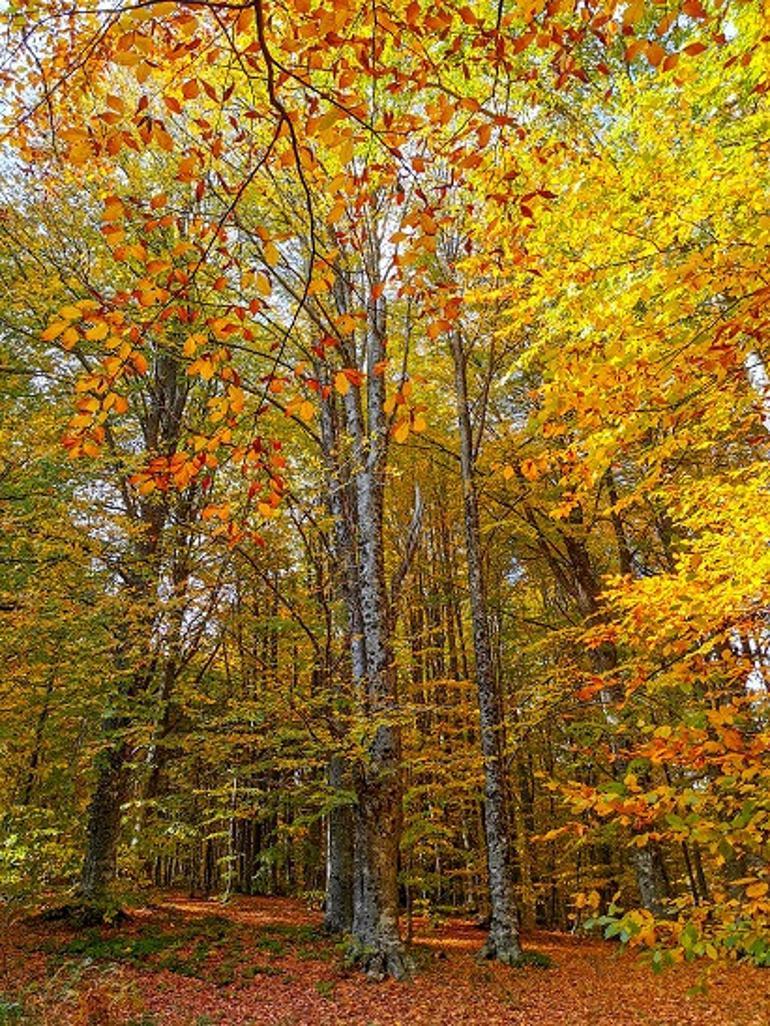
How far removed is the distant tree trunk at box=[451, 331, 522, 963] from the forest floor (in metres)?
0.51

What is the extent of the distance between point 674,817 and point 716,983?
908 cm

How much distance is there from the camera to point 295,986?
8188 millimetres

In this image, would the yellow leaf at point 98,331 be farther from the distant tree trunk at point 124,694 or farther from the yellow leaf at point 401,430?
the distant tree trunk at point 124,694

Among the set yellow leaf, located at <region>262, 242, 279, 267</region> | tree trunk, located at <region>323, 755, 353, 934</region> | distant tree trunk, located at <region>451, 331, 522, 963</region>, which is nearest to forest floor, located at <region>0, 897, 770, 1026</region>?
tree trunk, located at <region>323, 755, 353, 934</region>

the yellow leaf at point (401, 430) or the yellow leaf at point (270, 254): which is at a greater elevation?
the yellow leaf at point (270, 254)

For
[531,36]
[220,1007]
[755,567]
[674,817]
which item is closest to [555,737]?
[220,1007]

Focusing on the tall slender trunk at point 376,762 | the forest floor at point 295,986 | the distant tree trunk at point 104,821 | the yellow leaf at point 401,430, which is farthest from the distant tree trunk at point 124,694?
the yellow leaf at point 401,430

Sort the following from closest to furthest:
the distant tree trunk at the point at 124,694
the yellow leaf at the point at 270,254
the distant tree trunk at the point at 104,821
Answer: the yellow leaf at the point at 270,254 < the distant tree trunk at the point at 124,694 < the distant tree trunk at the point at 104,821

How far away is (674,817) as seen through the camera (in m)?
2.52

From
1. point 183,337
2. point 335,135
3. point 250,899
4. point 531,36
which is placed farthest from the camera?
point 250,899

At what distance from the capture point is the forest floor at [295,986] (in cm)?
670

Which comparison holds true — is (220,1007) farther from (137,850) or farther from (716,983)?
(716,983)

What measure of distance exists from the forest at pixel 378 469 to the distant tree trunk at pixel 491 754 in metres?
0.06

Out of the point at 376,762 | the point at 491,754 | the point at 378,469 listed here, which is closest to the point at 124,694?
the point at 376,762
